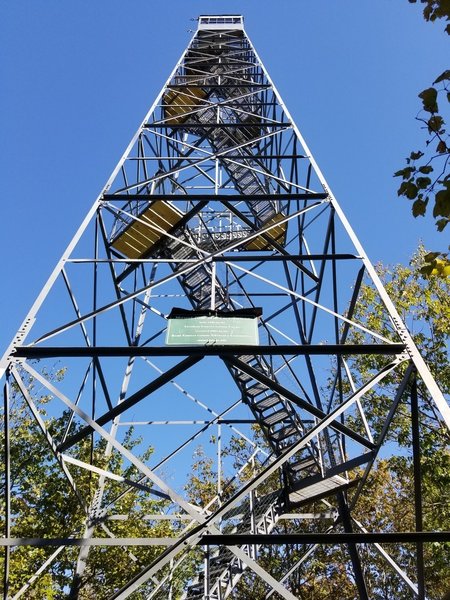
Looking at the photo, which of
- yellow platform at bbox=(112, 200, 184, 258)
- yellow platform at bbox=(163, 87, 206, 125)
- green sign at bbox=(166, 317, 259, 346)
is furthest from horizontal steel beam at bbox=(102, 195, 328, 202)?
yellow platform at bbox=(163, 87, 206, 125)

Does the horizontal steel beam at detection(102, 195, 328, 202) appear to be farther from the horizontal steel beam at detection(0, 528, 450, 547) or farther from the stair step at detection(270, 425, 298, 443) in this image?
the horizontal steel beam at detection(0, 528, 450, 547)

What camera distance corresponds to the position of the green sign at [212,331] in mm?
5551

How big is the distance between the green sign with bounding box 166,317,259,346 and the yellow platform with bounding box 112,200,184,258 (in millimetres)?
3888

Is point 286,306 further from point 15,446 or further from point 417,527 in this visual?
point 15,446

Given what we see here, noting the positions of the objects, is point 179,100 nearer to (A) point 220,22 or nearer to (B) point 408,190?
(A) point 220,22

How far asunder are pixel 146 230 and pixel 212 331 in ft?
14.0

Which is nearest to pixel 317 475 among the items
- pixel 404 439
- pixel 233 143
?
pixel 404 439

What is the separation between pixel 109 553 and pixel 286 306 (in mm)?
7276

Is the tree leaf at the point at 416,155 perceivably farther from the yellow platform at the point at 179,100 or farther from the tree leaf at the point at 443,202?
the yellow platform at the point at 179,100

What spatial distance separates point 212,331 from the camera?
5.72 meters

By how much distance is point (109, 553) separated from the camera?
11648 mm

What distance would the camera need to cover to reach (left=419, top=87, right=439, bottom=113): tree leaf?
283 cm

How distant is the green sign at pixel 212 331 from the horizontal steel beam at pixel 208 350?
144 millimetres

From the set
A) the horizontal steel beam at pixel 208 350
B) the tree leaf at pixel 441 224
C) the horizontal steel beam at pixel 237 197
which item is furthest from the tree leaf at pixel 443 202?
the horizontal steel beam at pixel 237 197
